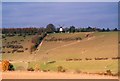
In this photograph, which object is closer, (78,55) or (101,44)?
(78,55)

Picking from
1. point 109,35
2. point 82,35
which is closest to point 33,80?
point 109,35

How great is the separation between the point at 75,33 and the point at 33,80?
5793cm

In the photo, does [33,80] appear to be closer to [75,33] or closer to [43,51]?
[43,51]

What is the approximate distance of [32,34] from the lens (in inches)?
3396

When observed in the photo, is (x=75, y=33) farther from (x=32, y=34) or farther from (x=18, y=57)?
(x=18, y=57)

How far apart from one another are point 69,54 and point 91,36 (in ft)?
44.3

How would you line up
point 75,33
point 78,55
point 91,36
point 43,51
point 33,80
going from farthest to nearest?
point 75,33
point 91,36
point 43,51
point 78,55
point 33,80

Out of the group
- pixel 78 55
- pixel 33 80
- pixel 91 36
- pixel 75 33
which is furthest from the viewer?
pixel 75 33

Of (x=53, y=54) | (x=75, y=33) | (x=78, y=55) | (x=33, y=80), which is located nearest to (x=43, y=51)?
(x=53, y=54)

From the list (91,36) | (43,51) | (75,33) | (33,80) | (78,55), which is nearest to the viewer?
(33,80)

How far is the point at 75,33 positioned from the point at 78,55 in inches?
771

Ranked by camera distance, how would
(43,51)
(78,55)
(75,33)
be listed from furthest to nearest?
(75,33) < (43,51) < (78,55)

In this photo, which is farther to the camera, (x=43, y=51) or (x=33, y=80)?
(x=43, y=51)

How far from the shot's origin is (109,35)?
254 ft
